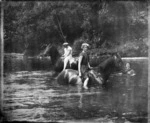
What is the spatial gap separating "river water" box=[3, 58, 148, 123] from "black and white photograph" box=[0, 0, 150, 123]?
18mm

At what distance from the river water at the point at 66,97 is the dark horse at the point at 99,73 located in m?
0.11

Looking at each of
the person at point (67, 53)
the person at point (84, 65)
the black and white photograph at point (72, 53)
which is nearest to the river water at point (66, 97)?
the black and white photograph at point (72, 53)

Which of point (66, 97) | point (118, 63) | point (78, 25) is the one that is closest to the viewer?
point (66, 97)

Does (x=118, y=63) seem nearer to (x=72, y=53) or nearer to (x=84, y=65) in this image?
(x=84, y=65)

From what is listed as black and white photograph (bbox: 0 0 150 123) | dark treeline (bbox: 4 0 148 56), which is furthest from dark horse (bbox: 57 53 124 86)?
dark treeline (bbox: 4 0 148 56)

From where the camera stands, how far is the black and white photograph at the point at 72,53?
6.84 meters

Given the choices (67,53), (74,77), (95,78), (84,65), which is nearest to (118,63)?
(95,78)

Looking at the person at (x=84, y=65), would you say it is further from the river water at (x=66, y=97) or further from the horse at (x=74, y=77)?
the river water at (x=66, y=97)

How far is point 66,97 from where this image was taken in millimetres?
6820

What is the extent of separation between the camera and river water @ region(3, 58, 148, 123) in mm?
6574

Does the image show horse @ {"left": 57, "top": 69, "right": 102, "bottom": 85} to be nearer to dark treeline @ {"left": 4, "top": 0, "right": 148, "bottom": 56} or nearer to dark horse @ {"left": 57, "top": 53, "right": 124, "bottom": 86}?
dark horse @ {"left": 57, "top": 53, "right": 124, "bottom": 86}

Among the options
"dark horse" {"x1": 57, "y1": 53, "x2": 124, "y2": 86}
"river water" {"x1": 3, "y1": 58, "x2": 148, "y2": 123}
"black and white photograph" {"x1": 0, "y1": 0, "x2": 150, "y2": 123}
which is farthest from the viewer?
"dark horse" {"x1": 57, "y1": 53, "x2": 124, "y2": 86}

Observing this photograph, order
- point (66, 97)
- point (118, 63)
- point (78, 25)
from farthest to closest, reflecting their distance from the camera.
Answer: point (78, 25), point (118, 63), point (66, 97)

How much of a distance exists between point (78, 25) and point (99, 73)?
0.98 m
